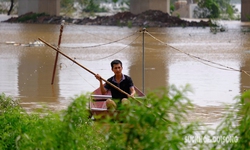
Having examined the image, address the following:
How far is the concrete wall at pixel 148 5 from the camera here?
50.8 meters

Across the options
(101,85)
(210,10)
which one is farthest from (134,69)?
(210,10)

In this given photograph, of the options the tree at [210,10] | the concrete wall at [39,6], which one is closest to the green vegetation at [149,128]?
the concrete wall at [39,6]

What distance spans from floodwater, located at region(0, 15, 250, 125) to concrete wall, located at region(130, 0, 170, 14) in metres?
19.0

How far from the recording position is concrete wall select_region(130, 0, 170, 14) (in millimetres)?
50844

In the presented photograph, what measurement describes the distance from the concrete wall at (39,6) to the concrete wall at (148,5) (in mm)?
6426

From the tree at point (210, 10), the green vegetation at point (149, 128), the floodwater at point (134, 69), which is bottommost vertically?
the floodwater at point (134, 69)

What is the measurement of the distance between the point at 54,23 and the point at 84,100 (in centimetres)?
4433

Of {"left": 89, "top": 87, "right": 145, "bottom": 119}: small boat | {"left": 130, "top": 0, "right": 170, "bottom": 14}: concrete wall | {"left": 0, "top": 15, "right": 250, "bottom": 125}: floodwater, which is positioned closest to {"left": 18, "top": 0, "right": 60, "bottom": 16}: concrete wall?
{"left": 130, "top": 0, "right": 170, "bottom": 14}: concrete wall

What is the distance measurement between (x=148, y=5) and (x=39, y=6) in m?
8.64

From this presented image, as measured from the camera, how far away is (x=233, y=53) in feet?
81.6

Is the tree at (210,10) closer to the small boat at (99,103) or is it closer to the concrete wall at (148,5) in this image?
the concrete wall at (148,5)

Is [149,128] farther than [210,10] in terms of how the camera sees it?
No

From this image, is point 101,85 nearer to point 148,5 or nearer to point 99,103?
point 99,103

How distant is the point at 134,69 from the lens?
63.4 feet
